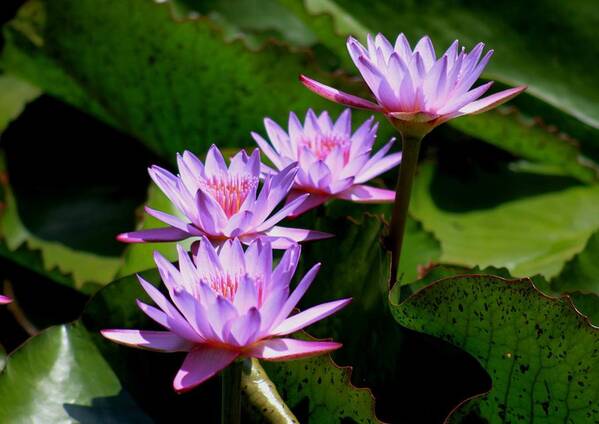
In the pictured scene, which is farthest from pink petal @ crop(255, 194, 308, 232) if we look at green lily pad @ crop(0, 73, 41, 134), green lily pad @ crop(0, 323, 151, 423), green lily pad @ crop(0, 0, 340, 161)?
green lily pad @ crop(0, 73, 41, 134)

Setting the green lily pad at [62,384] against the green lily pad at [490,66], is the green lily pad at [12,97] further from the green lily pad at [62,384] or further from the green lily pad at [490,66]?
the green lily pad at [62,384]

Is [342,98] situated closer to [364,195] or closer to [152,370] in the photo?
[364,195]

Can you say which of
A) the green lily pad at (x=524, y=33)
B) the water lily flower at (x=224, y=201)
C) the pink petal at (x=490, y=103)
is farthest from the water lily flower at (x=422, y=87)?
the green lily pad at (x=524, y=33)

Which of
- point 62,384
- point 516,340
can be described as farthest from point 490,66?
point 62,384

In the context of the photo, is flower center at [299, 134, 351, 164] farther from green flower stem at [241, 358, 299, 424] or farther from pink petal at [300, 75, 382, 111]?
green flower stem at [241, 358, 299, 424]

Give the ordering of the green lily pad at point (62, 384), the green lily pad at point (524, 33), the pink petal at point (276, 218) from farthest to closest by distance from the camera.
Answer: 1. the green lily pad at point (524, 33)
2. the green lily pad at point (62, 384)
3. the pink petal at point (276, 218)

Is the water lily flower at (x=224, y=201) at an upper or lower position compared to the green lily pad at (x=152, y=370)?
upper
